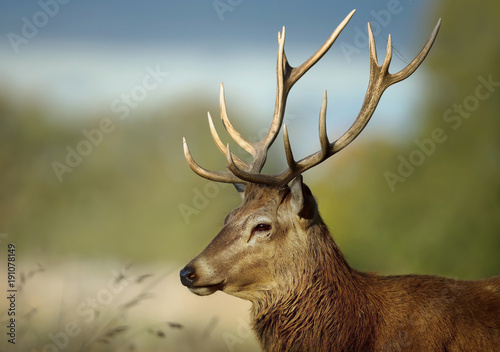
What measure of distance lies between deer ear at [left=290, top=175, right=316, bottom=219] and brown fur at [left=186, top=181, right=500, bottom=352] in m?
0.01

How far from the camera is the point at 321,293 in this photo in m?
4.01

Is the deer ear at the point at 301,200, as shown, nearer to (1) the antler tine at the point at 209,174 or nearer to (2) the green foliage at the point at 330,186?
(1) the antler tine at the point at 209,174

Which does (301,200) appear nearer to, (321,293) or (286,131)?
(286,131)

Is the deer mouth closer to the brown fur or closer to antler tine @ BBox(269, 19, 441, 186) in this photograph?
the brown fur

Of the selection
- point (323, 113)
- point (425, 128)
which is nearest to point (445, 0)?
point (425, 128)

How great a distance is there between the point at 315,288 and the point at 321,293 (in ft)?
0.17

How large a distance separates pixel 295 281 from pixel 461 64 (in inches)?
361

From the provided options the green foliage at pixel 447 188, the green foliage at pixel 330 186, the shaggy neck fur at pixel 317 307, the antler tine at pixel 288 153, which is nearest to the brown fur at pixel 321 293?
the shaggy neck fur at pixel 317 307

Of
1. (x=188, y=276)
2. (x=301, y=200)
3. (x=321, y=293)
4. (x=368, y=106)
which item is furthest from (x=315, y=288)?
(x=368, y=106)

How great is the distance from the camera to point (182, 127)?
1645cm

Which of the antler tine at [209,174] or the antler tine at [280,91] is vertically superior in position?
the antler tine at [280,91]

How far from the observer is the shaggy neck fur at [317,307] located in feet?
12.8

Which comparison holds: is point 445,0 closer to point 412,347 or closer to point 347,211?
point 347,211

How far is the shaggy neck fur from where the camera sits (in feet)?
12.8
